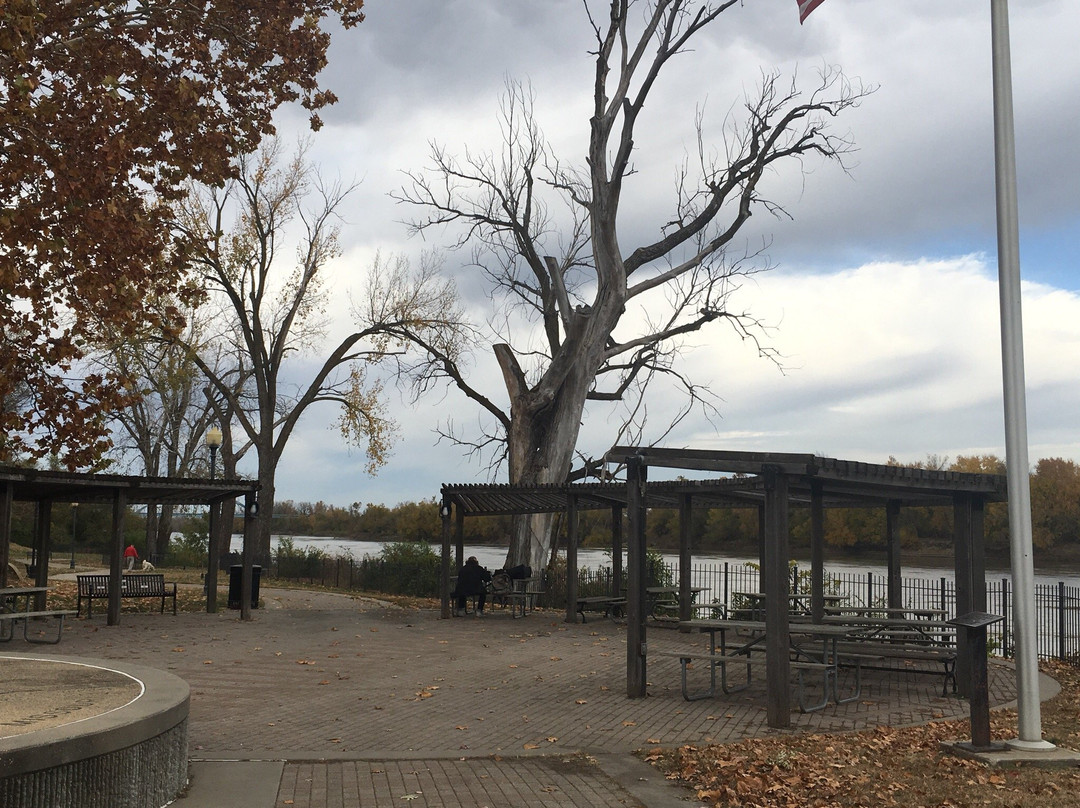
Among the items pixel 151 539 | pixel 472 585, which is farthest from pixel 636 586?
pixel 151 539

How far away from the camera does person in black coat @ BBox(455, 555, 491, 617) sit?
20188 mm

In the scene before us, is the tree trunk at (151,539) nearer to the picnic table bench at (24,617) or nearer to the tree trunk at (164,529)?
the tree trunk at (164,529)

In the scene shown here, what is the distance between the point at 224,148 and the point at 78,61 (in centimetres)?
192

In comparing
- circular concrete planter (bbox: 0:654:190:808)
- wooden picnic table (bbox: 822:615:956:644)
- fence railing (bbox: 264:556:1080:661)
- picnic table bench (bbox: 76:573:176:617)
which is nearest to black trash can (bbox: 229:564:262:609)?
picnic table bench (bbox: 76:573:176:617)

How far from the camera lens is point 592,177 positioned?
25188 mm

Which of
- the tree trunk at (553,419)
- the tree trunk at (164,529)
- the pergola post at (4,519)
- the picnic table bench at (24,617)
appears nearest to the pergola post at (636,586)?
the picnic table bench at (24,617)

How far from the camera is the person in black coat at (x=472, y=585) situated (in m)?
20.2

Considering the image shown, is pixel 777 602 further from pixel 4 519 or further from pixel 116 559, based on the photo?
pixel 4 519

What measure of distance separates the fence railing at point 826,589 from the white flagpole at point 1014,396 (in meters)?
4.70

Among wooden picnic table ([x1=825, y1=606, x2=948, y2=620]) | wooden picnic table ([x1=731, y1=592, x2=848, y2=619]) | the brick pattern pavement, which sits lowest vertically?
the brick pattern pavement

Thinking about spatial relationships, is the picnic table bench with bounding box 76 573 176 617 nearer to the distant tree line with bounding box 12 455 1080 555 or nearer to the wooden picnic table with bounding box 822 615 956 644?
the wooden picnic table with bounding box 822 615 956 644

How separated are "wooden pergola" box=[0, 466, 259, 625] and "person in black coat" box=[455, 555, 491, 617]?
4162mm

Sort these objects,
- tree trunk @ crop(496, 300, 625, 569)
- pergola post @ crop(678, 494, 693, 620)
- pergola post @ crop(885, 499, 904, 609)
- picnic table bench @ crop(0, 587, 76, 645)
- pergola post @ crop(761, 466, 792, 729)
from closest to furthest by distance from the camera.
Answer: pergola post @ crop(761, 466, 792, 729) < picnic table bench @ crop(0, 587, 76, 645) < pergola post @ crop(885, 499, 904, 609) < pergola post @ crop(678, 494, 693, 620) < tree trunk @ crop(496, 300, 625, 569)

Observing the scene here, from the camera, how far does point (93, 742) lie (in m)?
5.25
